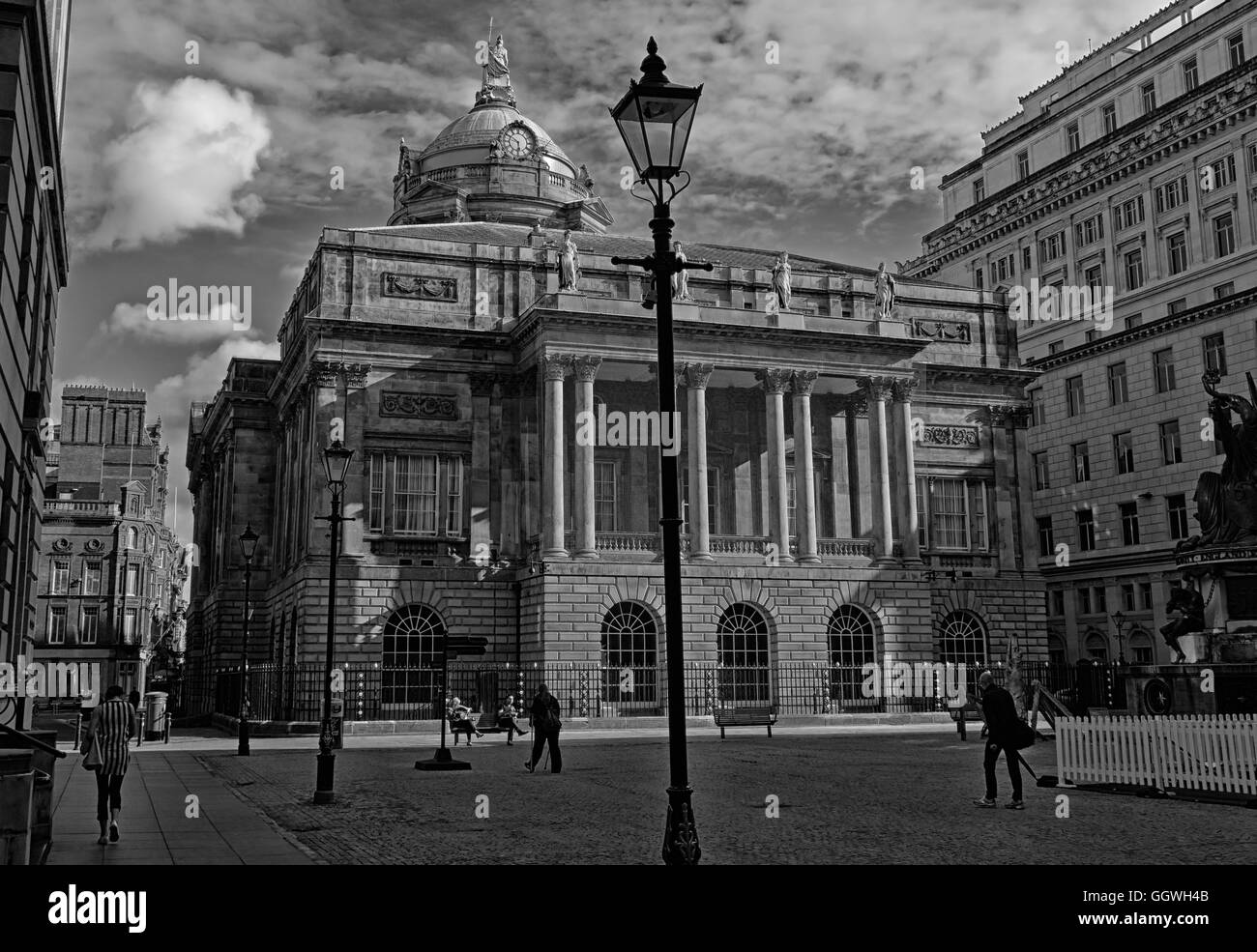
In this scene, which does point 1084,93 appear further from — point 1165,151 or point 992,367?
point 992,367

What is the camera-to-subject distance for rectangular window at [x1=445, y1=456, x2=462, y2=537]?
46.2 metres

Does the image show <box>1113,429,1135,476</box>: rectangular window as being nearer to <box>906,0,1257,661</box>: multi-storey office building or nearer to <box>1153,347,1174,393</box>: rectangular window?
<box>906,0,1257,661</box>: multi-storey office building

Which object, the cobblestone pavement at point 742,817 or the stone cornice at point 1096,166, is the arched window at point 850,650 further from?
the stone cornice at point 1096,166

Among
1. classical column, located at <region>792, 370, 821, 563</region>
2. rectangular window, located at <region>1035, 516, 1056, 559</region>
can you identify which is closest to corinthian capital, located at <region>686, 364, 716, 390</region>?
classical column, located at <region>792, 370, 821, 563</region>

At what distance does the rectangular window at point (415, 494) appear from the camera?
45.6 meters

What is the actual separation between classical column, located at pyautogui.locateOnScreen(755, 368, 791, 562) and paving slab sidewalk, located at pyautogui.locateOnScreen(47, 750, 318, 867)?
27.1m

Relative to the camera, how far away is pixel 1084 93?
66000 millimetres

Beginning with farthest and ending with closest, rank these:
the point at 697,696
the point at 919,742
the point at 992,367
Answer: the point at 992,367 < the point at 697,696 < the point at 919,742

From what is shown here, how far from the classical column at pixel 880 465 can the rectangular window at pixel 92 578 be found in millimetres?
60644

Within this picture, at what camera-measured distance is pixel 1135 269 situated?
202ft

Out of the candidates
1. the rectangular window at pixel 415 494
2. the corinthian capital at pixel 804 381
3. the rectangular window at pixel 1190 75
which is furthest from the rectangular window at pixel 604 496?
the rectangular window at pixel 1190 75

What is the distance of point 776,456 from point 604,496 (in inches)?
273

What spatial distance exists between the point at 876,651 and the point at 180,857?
1471 inches
